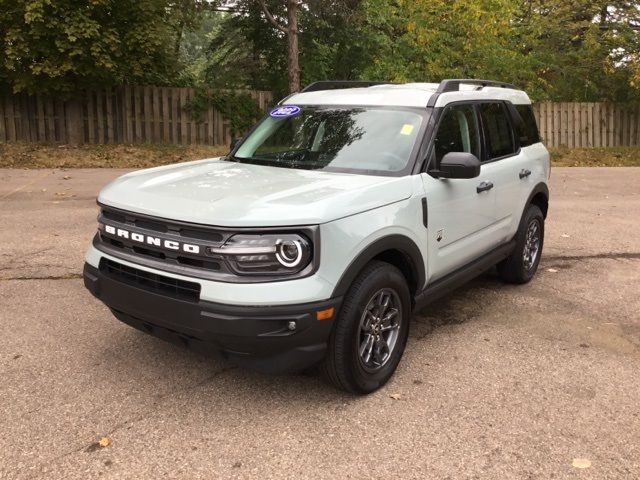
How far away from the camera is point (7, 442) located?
10.1ft

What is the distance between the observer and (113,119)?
54.2ft

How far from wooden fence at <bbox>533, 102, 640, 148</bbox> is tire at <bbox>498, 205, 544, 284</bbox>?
46.2 feet

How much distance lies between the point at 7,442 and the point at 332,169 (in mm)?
2448

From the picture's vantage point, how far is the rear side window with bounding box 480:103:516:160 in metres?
4.98

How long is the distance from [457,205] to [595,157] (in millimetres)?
15518

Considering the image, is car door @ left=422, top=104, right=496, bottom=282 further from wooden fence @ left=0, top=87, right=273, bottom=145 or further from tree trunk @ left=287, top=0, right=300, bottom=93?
wooden fence @ left=0, top=87, right=273, bottom=145

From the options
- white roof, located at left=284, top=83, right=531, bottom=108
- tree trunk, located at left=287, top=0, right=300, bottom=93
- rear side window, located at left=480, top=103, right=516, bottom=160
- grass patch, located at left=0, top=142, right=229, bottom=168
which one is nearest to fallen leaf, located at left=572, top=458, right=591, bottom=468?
white roof, located at left=284, top=83, right=531, bottom=108

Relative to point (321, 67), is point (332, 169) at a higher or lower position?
lower

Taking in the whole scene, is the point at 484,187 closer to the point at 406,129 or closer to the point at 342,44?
the point at 406,129

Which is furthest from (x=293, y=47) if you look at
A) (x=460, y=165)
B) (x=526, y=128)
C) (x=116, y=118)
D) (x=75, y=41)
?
(x=460, y=165)

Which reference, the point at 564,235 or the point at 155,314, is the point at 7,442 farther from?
the point at 564,235

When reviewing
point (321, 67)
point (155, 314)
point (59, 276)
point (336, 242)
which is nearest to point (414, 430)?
point (336, 242)

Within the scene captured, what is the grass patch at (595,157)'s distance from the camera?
56.7 feet

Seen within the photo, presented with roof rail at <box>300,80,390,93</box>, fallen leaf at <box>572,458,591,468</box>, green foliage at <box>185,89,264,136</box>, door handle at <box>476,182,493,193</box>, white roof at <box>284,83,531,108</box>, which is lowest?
fallen leaf at <box>572,458,591,468</box>
